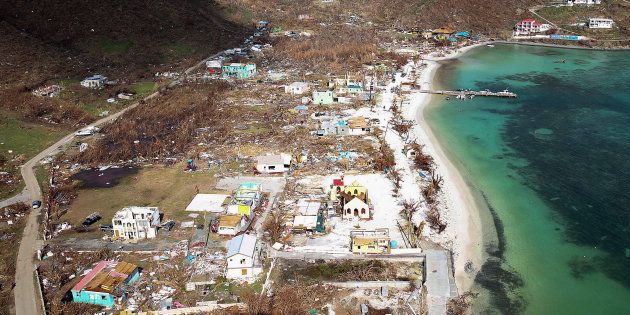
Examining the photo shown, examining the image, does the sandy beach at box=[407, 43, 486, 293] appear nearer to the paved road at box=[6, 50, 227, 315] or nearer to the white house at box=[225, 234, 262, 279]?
the white house at box=[225, 234, 262, 279]

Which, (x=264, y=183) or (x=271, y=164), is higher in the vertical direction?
(x=271, y=164)

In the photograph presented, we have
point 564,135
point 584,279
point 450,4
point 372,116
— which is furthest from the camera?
point 450,4

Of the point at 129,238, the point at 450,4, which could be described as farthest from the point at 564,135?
the point at 450,4

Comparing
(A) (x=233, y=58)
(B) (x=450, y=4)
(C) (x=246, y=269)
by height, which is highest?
(B) (x=450, y=4)

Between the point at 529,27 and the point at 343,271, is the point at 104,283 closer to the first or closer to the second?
the point at 343,271

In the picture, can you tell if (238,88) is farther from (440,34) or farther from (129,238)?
(440,34)

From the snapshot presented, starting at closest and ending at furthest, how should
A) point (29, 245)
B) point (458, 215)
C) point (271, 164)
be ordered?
point (29, 245)
point (458, 215)
point (271, 164)

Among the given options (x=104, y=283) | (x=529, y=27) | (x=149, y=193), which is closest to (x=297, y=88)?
(x=149, y=193)

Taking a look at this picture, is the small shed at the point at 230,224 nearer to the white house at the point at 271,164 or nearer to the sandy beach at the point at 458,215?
the white house at the point at 271,164
